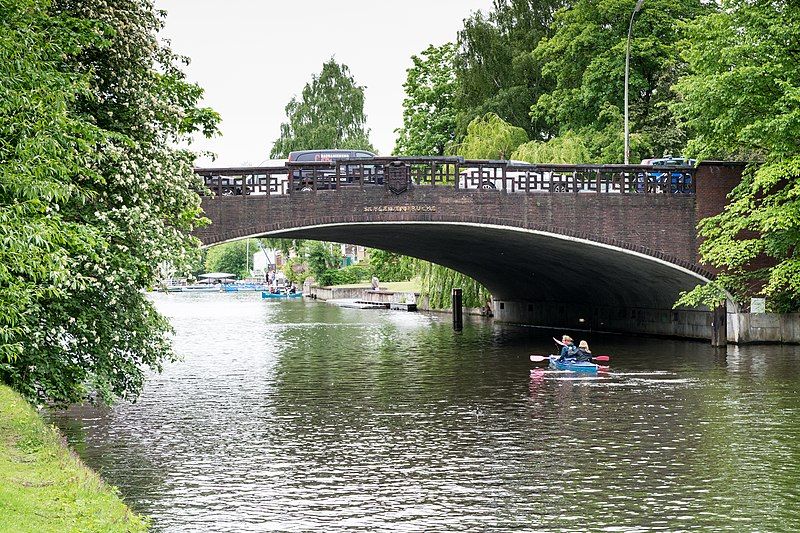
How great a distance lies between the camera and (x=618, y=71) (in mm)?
53719

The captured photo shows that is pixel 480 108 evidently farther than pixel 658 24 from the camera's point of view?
Yes

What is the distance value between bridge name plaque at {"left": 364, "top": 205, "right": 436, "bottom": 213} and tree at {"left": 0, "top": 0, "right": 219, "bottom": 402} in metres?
14.7

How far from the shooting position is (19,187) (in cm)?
1562

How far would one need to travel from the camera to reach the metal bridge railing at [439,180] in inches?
1486

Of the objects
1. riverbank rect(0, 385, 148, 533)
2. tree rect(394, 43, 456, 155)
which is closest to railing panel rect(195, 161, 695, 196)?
riverbank rect(0, 385, 148, 533)

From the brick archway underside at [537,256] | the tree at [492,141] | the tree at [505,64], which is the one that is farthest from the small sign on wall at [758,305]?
the tree at [505,64]

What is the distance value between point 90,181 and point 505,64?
51.4m

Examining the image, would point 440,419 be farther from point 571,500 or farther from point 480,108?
point 480,108

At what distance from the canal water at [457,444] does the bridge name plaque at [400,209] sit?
17.1 feet

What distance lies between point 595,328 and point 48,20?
1595 inches

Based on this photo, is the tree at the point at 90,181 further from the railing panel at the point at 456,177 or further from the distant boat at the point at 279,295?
the distant boat at the point at 279,295

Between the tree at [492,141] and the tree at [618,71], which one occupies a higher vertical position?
the tree at [618,71]

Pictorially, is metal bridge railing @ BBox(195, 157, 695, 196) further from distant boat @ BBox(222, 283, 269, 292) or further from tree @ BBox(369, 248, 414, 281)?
distant boat @ BBox(222, 283, 269, 292)

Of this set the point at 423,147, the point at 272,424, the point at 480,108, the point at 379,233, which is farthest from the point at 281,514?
the point at 423,147
